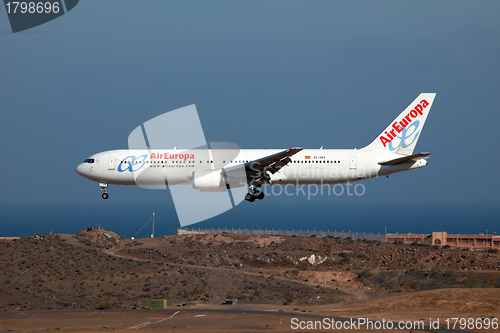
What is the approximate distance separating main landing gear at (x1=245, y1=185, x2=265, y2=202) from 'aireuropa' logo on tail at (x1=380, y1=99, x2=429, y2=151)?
12.8 meters

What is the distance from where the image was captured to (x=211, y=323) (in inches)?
1158

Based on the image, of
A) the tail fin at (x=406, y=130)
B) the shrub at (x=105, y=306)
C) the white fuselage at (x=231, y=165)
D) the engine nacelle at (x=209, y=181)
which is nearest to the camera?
the shrub at (x=105, y=306)

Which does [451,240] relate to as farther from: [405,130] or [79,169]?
[79,169]

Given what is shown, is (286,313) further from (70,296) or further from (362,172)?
(70,296)

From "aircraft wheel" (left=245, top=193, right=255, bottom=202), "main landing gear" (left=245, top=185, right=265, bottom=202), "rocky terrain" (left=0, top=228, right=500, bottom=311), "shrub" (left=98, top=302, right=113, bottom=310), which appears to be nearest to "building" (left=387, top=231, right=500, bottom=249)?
"rocky terrain" (left=0, top=228, right=500, bottom=311)

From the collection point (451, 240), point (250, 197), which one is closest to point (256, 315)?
point (250, 197)

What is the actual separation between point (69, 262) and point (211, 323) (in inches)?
1050

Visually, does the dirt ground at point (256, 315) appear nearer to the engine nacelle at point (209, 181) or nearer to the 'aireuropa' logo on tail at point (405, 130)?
the engine nacelle at point (209, 181)

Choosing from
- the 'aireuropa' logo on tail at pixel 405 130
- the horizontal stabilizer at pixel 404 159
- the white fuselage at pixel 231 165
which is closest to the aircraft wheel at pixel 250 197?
the white fuselage at pixel 231 165

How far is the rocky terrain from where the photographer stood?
4162 centimetres

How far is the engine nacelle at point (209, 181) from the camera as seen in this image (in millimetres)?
39250

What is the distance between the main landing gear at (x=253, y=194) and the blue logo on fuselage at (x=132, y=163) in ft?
30.6

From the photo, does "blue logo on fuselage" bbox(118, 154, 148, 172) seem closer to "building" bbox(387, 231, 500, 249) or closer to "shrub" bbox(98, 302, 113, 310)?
"shrub" bbox(98, 302, 113, 310)

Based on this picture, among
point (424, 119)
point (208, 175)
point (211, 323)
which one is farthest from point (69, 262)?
point (424, 119)
